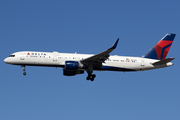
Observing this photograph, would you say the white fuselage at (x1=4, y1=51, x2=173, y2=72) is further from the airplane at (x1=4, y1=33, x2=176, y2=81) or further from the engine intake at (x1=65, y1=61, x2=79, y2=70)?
the engine intake at (x1=65, y1=61, x2=79, y2=70)

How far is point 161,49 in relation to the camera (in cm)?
5094

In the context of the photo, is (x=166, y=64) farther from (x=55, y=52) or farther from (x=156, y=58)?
(x=55, y=52)

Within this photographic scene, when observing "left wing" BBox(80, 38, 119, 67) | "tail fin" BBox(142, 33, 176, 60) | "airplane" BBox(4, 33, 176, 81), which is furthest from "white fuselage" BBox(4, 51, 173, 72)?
"tail fin" BBox(142, 33, 176, 60)

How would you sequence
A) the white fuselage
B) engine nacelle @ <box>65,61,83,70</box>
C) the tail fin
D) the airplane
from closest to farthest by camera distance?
1. engine nacelle @ <box>65,61,83,70</box>
2. the airplane
3. the white fuselage
4. the tail fin

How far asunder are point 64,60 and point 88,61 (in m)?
3.47

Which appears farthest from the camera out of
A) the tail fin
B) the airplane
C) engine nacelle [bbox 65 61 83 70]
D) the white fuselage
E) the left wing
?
the tail fin

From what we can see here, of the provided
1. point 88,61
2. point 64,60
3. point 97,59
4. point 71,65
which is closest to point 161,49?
point 97,59

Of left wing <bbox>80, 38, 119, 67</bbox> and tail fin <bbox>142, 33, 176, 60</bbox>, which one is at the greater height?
tail fin <bbox>142, 33, 176, 60</bbox>

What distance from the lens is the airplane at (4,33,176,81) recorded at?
4494 cm

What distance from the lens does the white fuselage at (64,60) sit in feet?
148

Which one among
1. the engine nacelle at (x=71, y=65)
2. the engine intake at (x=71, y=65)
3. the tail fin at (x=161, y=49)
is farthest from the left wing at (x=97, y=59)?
the tail fin at (x=161, y=49)

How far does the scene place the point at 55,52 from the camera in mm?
46438

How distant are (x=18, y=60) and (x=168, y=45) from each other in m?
24.1

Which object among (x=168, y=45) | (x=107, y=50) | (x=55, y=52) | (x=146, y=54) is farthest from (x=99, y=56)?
(x=168, y=45)
